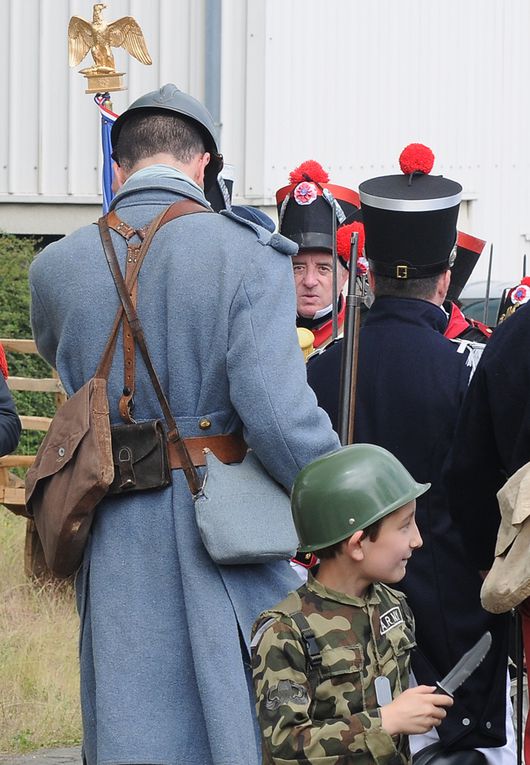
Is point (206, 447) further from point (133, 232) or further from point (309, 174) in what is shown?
point (309, 174)

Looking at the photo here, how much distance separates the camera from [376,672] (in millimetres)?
2867

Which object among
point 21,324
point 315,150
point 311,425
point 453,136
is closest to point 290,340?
point 311,425

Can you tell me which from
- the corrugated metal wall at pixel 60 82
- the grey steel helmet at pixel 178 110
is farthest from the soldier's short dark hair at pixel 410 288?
the corrugated metal wall at pixel 60 82

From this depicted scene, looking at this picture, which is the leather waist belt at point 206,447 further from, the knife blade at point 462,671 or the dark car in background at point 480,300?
the dark car in background at point 480,300

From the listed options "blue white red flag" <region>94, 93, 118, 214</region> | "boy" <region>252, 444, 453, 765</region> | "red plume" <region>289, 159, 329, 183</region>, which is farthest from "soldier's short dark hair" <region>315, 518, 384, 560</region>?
"blue white red flag" <region>94, 93, 118, 214</region>

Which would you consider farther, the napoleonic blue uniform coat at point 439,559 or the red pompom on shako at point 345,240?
the red pompom on shako at point 345,240

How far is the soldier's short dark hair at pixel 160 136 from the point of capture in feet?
11.6

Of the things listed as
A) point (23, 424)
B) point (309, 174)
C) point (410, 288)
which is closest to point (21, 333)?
point (23, 424)

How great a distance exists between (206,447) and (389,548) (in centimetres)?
54

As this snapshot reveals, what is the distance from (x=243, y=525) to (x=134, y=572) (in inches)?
11.0

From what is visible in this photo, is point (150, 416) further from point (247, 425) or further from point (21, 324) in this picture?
point (21, 324)

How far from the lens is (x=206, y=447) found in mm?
3291

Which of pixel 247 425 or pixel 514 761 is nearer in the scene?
pixel 247 425

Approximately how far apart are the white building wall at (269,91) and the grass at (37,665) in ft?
16.1
